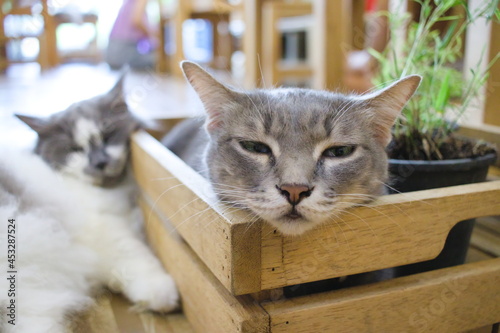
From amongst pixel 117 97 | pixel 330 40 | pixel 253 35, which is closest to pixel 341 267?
pixel 117 97

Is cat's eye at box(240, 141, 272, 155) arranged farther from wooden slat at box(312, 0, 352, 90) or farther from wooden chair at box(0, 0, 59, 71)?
wooden chair at box(0, 0, 59, 71)

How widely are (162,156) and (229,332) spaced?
1.89 ft

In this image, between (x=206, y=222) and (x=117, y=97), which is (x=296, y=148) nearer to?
(x=206, y=222)

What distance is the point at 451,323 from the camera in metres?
1.04

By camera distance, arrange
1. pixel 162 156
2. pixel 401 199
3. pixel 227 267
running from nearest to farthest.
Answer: pixel 227 267, pixel 401 199, pixel 162 156

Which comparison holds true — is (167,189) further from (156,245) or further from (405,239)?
(405,239)

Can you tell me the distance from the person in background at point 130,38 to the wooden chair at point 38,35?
2.40 ft

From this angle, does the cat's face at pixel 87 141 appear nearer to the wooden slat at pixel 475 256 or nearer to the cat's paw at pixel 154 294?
the cat's paw at pixel 154 294

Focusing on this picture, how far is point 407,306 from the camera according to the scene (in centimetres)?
99

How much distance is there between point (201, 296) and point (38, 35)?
4.50m

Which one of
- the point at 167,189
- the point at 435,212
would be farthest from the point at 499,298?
the point at 167,189

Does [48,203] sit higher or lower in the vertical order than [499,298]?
higher

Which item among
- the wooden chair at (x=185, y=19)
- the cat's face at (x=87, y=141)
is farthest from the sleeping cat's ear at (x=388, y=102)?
the wooden chair at (x=185, y=19)

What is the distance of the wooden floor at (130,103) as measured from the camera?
3.99 feet
